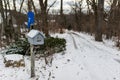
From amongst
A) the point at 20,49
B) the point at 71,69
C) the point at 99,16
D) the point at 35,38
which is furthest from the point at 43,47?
the point at 99,16

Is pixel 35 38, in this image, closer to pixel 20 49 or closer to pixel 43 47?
pixel 43 47

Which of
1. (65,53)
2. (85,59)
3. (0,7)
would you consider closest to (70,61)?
(85,59)

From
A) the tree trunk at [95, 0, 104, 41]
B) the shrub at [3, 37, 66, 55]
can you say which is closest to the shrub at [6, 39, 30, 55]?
the shrub at [3, 37, 66, 55]

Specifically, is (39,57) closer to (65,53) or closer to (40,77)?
(65,53)

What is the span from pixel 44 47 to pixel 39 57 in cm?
113

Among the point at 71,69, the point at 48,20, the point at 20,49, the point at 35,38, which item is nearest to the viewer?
the point at 35,38

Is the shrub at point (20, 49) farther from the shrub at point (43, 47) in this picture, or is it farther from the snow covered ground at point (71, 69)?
the snow covered ground at point (71, 69)

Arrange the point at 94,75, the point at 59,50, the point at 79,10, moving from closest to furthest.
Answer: the point at 94,75 → the point at 59,50 → the point at 79,10

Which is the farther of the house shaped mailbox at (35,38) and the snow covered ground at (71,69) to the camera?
the snow covered ground at (71,69)

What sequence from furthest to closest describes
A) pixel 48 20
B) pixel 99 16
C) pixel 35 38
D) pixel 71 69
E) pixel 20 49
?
1. pixel 48 20
2. pixel 99 16
3. pixel 20 49
4. pixel 71 69
5. pixel 35 38

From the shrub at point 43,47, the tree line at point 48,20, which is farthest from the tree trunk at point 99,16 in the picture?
the shrub at point 43,47

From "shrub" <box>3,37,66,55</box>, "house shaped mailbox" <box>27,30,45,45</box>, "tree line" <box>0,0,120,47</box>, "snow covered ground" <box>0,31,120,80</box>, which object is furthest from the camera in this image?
"tree line" <box>0,0,120,47</box>

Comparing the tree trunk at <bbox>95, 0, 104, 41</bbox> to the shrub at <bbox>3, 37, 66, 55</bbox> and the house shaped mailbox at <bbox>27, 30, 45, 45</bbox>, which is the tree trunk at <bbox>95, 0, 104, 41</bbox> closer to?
the shrub at <bbox>3, 37, 66, 55</bbox>

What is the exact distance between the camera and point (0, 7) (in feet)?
64.6
